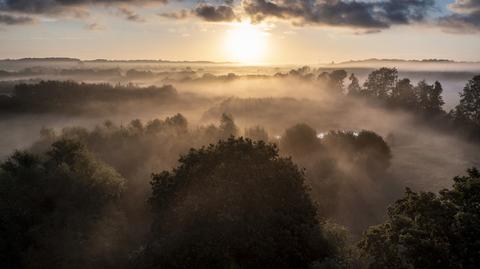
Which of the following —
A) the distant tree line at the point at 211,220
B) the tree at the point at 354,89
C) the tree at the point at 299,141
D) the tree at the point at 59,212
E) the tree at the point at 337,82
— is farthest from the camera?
the tree at the point at 337,82

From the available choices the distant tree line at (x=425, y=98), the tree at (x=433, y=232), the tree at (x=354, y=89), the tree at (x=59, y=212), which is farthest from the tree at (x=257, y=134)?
the tree at (x=354, y=89)

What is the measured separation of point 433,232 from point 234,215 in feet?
46.2

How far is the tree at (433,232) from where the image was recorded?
23828mm

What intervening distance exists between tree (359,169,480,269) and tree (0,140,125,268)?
24.4 m

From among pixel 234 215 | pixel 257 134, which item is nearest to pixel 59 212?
pixel 234 215

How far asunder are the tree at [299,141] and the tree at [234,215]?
43.4 meters

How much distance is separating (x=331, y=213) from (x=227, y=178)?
32.0 meters

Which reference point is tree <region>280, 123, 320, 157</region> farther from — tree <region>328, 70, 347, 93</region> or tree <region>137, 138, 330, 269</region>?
tree <region>328, 70, 347, 93</region>

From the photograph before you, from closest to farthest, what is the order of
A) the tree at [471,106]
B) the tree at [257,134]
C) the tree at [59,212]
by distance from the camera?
the tree at [59,212]
the tree at [257,134]
the tree at [471,106]

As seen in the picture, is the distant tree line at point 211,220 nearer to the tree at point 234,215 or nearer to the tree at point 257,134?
the tree at point 234,215

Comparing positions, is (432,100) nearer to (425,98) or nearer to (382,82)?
(425,98)

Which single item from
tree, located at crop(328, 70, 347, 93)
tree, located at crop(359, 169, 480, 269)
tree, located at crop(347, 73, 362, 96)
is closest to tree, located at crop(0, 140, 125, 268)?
tree, located at crop(359, 169, 480, 269)

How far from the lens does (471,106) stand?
108 meters

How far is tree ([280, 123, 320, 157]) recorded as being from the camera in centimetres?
8038
